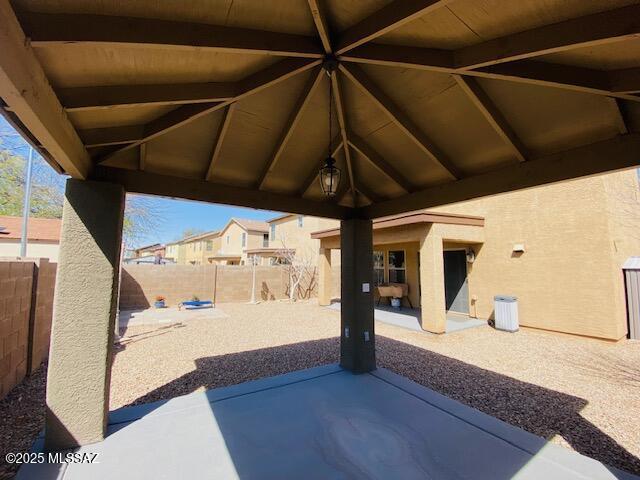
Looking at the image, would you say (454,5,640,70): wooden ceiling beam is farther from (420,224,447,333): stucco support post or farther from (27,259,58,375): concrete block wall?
(27,259,58,375): concrete block wall

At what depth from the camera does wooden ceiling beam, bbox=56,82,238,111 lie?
7.84 feet

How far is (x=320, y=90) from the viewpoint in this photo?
3.29m

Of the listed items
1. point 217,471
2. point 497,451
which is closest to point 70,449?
point 217,471

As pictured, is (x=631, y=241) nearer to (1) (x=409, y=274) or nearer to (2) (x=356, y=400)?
(1) (x=409, y=274)

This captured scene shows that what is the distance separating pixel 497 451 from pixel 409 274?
965cm

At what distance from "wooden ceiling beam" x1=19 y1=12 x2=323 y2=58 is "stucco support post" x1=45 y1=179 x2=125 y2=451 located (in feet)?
6.76

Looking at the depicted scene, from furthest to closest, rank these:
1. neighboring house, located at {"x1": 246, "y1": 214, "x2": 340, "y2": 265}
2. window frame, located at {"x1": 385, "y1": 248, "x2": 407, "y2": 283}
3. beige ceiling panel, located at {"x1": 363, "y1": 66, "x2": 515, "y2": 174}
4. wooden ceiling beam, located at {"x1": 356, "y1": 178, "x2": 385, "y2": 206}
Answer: neighboring house, located at {"x1": 246, "y1": 214, "x2": 340, "y2": 265}
window frame, located at {"x1": 385, "y1": 248, "x2": 407, "y2": 283}
wooden ceiling beam, located at {"x1": 356, "y1": 178, "x2": 385, "y2": 206}
beige ceiling panel, located at {"x1": 363, "y1": 66, "x2": 515, "y2": 174}

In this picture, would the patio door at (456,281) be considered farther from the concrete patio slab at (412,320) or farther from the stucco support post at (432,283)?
the stucco support post at (432,283)

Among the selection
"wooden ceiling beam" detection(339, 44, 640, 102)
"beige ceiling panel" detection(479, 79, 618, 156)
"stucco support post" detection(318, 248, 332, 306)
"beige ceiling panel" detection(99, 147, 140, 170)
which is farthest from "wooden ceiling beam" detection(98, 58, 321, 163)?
"stucco support post" detection(318, 248, 332, 306)

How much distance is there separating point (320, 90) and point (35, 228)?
62.4ft

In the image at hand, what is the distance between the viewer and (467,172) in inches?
160

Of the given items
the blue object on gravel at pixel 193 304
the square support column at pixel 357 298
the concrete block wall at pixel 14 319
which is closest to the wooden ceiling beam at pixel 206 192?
the square support column at pixel 357 298

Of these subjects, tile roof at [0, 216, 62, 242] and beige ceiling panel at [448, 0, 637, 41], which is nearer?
beige ceiling panel at [448, 0, 637, 41]

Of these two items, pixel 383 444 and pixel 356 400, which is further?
pixel 356 400
